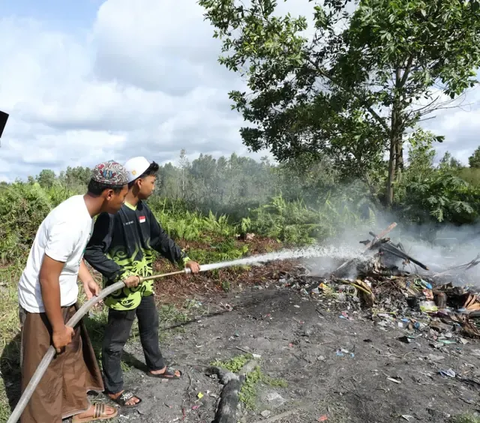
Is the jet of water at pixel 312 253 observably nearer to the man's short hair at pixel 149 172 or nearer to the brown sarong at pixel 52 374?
the man's short hair at pixel 149 172

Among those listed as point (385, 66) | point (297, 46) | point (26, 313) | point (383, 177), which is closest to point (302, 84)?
point (297, 46)

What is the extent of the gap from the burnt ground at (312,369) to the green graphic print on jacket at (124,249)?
1021 millimetres

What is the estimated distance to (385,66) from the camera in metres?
9.05

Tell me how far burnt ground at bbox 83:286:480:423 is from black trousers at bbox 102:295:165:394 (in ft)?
0.99

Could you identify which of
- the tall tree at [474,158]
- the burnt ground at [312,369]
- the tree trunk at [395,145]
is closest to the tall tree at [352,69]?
the tree trunk at [395,145]

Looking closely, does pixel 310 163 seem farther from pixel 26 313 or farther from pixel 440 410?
pixel 26 313

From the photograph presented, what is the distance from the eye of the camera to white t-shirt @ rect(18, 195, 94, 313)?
2559mm

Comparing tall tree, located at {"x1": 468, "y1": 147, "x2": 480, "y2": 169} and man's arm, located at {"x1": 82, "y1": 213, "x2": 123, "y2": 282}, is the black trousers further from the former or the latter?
tall tree, located at {"x1": 468, "y1": 147, "x2": 480, "y2": 169}

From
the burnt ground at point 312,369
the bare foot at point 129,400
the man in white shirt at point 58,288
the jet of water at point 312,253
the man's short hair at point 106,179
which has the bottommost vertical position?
the burnt ground at point 312,369

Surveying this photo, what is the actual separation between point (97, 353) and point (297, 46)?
773 cm

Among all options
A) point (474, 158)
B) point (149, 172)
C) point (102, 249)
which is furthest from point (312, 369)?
point (474, 158)

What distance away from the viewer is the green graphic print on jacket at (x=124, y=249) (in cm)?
329

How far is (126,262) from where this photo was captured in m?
3.52

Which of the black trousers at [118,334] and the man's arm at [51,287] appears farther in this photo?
the black trousers at [118,334]
